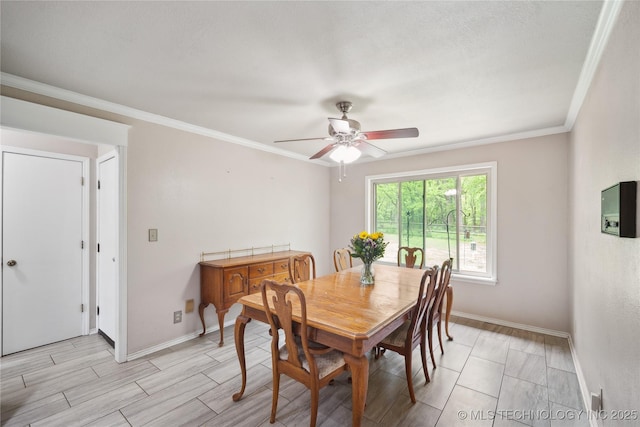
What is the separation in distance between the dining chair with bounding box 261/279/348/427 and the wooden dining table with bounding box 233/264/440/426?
105 millimetres

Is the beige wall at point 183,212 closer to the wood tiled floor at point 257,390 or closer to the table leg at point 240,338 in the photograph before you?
the wood tiled floor at point 257,390

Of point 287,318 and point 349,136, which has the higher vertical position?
point 349,136

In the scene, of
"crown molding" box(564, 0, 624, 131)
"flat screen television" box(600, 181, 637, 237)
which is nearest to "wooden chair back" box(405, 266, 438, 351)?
"flat screen television" box(600, 181, 637, 237)

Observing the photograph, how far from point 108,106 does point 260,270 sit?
88.5 inches

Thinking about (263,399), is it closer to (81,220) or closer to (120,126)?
(120,126)

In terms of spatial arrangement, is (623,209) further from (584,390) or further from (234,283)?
(234,283)

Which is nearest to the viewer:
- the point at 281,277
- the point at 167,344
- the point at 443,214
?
the point at 167,344

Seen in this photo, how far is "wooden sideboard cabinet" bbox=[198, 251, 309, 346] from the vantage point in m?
2.98

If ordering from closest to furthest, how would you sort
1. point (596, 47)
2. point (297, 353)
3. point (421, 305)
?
point (596, 47)
point (297, 353)
point (421, 305)

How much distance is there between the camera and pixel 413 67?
74.2 inches

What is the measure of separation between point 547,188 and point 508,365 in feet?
6.72

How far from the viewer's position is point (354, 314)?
1800 millimetres

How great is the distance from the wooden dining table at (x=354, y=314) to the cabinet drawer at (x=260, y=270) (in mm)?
964

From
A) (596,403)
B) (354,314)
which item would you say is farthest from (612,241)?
(354,314)
